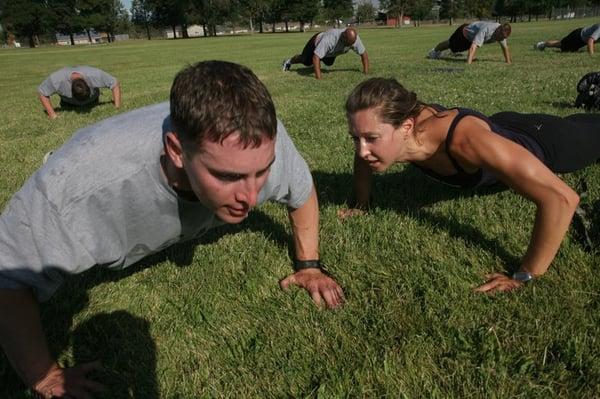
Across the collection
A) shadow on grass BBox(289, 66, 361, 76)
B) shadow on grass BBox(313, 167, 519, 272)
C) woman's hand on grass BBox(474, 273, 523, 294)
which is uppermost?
shadow on grass BBox(289, 66, 361, 76)

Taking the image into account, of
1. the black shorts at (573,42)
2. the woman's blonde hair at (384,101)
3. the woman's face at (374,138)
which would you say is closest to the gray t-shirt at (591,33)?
the black shorts at (573,42)

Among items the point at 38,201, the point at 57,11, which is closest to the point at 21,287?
the point at 38,201

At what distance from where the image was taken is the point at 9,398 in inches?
99.0

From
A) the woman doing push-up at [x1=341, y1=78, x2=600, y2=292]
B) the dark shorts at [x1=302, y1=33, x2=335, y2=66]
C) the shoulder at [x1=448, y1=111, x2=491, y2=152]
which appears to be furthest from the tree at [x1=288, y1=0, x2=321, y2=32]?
the shoulder at [x1=448, y1=111, x2=491, y2=152]

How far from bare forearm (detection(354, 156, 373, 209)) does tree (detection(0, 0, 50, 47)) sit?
378 feet

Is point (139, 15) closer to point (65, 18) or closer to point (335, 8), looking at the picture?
point (65, 18)

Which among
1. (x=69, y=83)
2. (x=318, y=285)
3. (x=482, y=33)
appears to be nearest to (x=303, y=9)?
(x=482, y=33)

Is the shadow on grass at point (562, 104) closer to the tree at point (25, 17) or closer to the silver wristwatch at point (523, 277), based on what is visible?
the silver wristwatch at point (523, 277)

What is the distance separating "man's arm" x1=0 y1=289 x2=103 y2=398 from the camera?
2.20 meters

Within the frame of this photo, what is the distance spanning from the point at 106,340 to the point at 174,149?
1.55 m

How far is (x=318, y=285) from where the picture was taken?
3.19 m

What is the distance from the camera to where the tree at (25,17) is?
325 ft

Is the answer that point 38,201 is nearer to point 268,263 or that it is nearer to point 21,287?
point 21,287

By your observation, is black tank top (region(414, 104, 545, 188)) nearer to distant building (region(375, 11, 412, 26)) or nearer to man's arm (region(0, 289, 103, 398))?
man's arm (region(0, 289, 103, 398))
